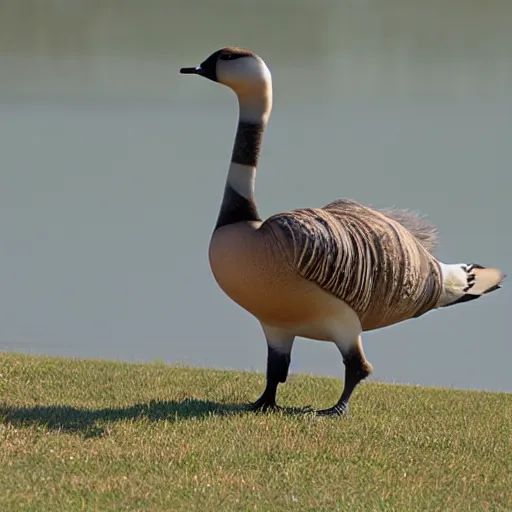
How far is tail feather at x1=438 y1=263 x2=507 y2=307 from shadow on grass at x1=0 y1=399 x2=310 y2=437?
145 cm

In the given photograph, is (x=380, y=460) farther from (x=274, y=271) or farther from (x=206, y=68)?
(x=206, y=68)

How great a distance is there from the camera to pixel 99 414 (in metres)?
7.83

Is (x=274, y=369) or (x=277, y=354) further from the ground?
(x=277, y=354)

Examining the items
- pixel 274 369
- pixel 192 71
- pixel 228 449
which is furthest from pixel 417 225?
pixel 228 449

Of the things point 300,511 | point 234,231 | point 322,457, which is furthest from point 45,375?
point 300,511

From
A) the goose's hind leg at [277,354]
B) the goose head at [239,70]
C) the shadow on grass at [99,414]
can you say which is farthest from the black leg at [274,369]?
the goose head at [239,70]

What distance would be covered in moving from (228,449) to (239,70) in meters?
2.67

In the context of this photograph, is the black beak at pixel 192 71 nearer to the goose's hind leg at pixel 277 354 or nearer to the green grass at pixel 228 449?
the goose's hind leg at pixel 277 354

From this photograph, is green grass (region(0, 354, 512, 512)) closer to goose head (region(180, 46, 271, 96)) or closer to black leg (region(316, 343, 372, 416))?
black leg (region(316, 343, 372, 416))

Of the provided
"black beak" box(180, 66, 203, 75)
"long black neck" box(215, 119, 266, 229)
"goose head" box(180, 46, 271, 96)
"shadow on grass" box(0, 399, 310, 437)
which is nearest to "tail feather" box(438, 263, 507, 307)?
"shadow on grass" box(0, 399, 310, 437)

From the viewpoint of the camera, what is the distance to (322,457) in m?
6.87

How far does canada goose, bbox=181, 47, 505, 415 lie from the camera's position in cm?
748

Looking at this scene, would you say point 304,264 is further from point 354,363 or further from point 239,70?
point 239,70

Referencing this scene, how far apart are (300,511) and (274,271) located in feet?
6.66
